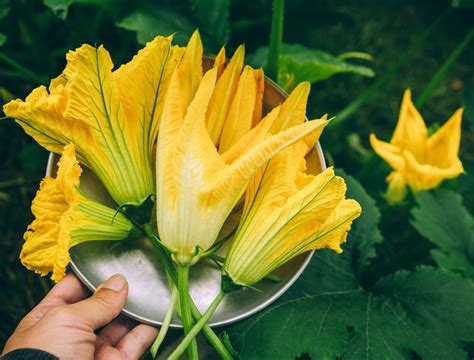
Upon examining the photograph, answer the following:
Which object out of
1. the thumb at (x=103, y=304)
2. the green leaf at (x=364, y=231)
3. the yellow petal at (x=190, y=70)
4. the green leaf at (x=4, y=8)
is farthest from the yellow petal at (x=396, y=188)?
the green leaf at (x=4, y=8)

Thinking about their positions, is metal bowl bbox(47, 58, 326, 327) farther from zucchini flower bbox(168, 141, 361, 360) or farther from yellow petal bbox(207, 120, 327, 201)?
yellow petal bbox(207, 120, 327, 201)

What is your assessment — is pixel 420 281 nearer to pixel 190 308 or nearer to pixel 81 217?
pixel 190 308

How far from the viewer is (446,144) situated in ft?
3.70

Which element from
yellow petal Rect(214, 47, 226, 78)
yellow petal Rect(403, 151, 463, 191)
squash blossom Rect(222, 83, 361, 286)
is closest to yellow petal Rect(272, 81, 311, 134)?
squash blossom Rect(222, 83, 361, 286)

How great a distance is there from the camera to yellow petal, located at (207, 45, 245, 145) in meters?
0.83

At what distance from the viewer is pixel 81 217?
0.77 meters

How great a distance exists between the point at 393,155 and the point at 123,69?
0.61 meters

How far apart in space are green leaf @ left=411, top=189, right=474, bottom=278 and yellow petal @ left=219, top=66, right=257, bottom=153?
47 cm

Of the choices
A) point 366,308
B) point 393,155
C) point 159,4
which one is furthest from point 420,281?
point 159,4

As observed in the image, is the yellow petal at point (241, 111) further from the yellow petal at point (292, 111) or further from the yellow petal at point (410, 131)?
the yellow petal at point (410, 131)

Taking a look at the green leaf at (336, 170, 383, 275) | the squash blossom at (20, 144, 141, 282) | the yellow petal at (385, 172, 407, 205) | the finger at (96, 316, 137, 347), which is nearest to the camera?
the squash blossom at (20, 144, 141, 282)

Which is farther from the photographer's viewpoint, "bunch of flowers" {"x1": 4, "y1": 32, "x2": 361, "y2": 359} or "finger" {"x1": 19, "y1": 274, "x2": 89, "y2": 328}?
"finger" {"x1": 19, "y1": 274, "x2": 89, "y2": 328}

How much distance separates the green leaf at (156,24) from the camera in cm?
104

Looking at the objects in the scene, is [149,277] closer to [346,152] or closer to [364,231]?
[364,231]
